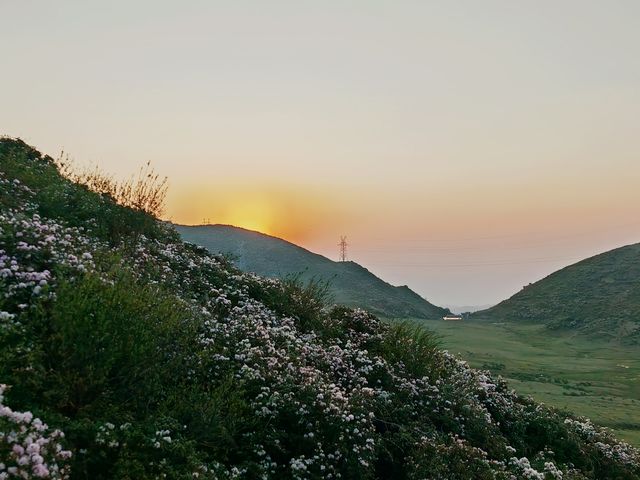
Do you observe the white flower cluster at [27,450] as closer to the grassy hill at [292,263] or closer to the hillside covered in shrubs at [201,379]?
the hillside covered in shrubs at [201,379]

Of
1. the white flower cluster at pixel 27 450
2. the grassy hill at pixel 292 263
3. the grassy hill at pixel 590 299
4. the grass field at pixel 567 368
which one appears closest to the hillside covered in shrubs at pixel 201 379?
the white flower cluster at pixel 27 450

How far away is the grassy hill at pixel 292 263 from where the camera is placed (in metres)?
117

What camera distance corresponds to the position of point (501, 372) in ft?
128

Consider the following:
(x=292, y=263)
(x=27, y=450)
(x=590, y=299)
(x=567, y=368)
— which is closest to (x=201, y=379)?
(x=27, y=450)

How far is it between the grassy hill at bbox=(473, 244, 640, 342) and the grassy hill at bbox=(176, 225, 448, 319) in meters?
20.8

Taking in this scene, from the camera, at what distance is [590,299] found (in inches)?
3637

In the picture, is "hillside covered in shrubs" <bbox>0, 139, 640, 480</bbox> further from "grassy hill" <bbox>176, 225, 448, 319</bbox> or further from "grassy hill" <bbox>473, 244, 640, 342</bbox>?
"grassy hill" <bbox>176, 225, 448, 319</bbox>

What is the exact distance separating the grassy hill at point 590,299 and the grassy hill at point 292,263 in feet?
68.1

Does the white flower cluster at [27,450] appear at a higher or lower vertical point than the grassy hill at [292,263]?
lower

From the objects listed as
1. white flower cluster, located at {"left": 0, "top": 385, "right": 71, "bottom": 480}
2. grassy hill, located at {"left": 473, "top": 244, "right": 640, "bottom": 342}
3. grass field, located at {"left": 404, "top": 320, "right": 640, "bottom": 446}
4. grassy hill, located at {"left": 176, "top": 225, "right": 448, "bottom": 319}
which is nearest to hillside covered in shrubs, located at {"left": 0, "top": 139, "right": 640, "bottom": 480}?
white flower cluster, located at {"left": 0, "top": 385, "right": 71, "bottom": 480}

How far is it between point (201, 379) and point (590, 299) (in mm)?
98916

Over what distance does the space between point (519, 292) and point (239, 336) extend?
382ft

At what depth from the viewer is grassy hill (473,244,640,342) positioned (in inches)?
3095

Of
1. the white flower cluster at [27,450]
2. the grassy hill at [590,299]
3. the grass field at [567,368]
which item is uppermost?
the grassy hill at [590,299]
